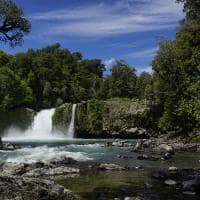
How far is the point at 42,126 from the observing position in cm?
7519

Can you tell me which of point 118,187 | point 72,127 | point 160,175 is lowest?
point 118,187

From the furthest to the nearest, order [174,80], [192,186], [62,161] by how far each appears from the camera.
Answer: [174,80]
[62,161]
[192,186]

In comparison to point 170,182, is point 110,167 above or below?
above

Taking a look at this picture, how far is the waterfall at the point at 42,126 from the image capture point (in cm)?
7388

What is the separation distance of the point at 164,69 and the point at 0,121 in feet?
108

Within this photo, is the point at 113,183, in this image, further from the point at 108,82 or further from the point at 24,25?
the point at 108,82

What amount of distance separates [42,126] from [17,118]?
6.72 m

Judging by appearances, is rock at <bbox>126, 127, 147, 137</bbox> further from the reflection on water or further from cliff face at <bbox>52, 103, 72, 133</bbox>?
the reflection on water

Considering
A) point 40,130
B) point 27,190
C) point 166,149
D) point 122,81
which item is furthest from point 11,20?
point 122,81

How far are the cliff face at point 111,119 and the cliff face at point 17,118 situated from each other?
7409 mm

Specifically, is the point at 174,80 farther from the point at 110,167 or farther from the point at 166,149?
the point at 110,167

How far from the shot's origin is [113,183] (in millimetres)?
24734

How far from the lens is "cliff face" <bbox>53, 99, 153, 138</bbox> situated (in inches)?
2630

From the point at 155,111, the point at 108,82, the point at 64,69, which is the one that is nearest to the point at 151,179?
the point at 155,111
